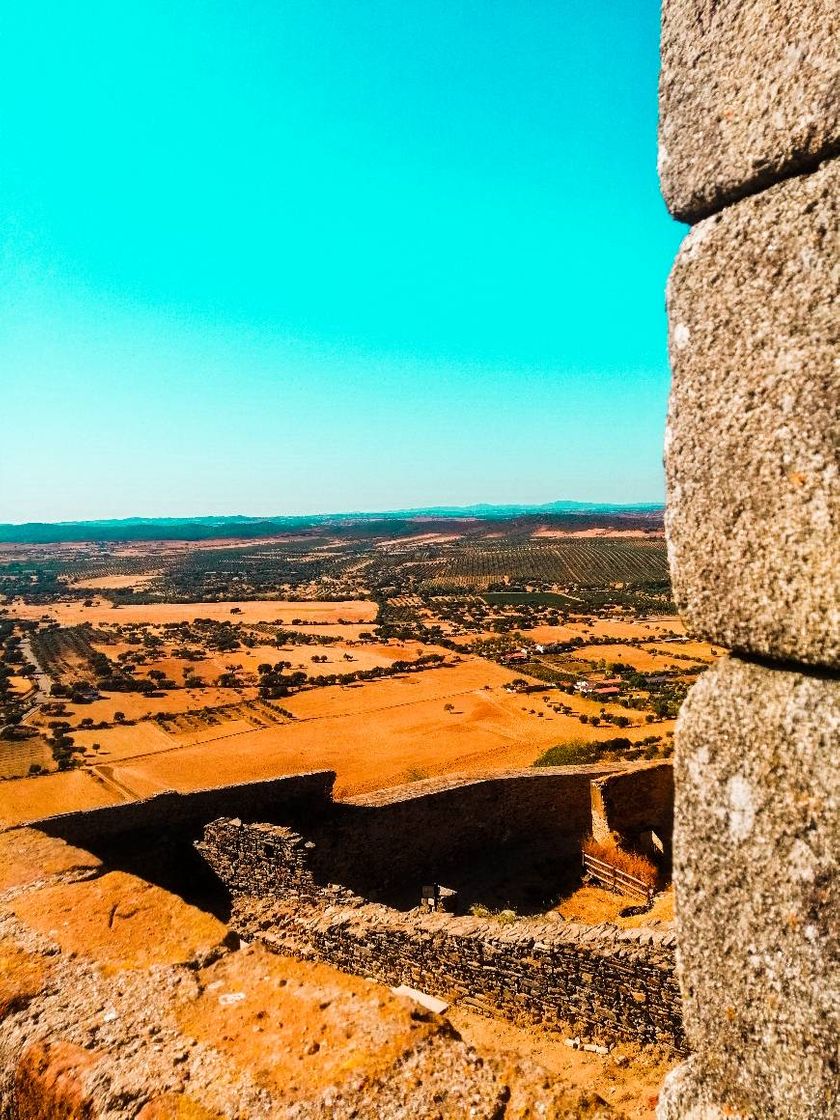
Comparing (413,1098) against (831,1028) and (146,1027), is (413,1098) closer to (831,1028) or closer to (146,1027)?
(146,1027)

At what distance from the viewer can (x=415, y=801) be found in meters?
13.8

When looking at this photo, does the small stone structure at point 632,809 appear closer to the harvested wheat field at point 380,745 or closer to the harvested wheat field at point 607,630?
the harvested wheat field at point 380,745

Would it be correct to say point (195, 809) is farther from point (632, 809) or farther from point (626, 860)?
point (632, 809)

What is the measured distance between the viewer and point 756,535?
1716 millimetres

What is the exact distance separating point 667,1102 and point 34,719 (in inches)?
1651

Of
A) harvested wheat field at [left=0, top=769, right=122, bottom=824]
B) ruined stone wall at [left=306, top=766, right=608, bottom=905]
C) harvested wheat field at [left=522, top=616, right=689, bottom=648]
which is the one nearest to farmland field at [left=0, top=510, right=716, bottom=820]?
harvested wheat field at [left=0, top=769, right=122, bottom=824]

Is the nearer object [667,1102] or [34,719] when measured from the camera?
[667,1102]

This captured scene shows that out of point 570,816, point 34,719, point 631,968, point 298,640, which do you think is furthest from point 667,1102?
point 298,640

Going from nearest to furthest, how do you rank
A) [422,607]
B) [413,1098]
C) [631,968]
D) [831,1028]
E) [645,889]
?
1. [831,1028]
2. [413,1098]
3. [631,968]
4. [645,889]
5. [422,607]

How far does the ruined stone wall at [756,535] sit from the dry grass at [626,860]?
12829mm

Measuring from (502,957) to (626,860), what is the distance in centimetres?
694

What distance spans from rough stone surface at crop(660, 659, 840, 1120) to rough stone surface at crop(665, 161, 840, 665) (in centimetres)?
17

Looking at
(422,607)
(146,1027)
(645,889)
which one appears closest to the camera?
(146,1027)

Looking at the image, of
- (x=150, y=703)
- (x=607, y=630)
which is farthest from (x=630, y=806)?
(x=607, y=630)
